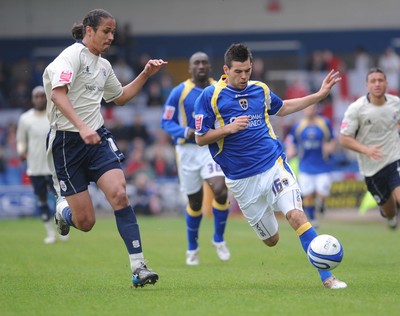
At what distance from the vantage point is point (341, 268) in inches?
454

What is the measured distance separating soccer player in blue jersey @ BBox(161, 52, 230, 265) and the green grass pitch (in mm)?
435

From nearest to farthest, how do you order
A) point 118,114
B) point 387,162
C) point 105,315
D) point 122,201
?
point 105,315 < point 122,201 < point 387,162 < point 118,114

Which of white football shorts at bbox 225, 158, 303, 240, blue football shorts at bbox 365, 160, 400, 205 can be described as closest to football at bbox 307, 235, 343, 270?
white football shorts at bbox 225, 158, 303, 240

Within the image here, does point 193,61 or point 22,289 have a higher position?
point 193,61

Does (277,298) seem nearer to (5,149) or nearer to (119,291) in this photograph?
(119,291)

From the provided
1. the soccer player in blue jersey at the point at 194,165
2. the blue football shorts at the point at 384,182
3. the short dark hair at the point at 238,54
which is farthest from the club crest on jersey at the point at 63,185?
the blue football shorts at the point at 384,182

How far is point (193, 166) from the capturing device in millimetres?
12844

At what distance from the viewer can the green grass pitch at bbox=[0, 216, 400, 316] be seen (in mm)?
7969

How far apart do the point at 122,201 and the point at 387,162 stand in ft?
16.0

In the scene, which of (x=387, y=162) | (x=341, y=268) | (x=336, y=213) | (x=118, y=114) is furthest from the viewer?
(x=118, y=114)

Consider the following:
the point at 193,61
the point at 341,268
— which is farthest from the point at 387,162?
the point at 193,61

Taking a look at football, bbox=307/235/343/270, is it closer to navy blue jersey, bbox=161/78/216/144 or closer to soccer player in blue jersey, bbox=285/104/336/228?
navy blue jersey, bbox=161/78/216/144

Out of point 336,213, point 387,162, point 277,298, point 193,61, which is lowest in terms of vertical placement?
point 336,213

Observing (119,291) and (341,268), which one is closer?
(119,291)
